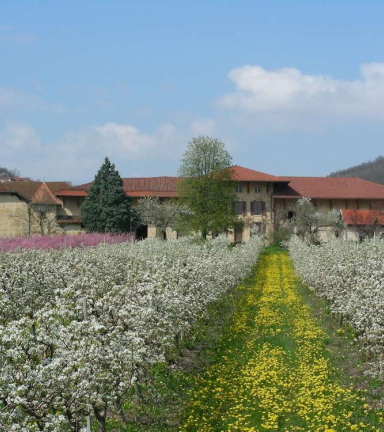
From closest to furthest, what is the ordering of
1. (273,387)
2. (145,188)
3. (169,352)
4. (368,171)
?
(273,387)
(169,352)
(145,188)
(368,171)

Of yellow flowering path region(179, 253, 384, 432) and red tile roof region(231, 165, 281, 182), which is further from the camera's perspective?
red tile roof region(231, 165, 281, 182)

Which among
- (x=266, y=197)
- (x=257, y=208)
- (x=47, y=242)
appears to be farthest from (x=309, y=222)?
(x=47, y=242)

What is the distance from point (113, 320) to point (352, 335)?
8324 millimetres

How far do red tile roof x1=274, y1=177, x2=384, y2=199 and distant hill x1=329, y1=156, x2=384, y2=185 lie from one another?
150ft

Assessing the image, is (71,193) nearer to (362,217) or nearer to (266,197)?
(266,197)

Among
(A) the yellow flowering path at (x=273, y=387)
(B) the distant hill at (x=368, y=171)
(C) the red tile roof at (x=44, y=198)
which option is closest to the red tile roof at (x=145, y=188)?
(C) the red tile roof at (x=44, y=198)

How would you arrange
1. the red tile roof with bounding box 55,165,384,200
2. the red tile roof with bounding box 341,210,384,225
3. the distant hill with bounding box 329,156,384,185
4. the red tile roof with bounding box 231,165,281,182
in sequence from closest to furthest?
the red tile roof with bounding box 341,210,384,225
the red tile roof with bounding box 55,165,384,200
the red tile roof with bounding box 231,165,281,182
the distant hill with bounding box 329,156,384,185

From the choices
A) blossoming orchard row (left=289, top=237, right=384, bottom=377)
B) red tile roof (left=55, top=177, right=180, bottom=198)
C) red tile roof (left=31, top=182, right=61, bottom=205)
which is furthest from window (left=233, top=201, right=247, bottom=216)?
blossoming orchard row (left=289, top=237, right=384, bottom=377)

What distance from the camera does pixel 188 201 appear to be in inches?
1965

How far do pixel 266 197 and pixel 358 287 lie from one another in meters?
51.9

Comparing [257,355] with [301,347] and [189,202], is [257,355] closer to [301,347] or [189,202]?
[301,347]

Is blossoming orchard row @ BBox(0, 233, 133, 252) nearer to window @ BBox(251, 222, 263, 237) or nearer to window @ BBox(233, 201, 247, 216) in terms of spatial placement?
window @ BBox(251, 222, 263, 237)

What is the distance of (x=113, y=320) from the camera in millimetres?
7953

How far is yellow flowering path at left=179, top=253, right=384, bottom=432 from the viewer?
28.4 feet
